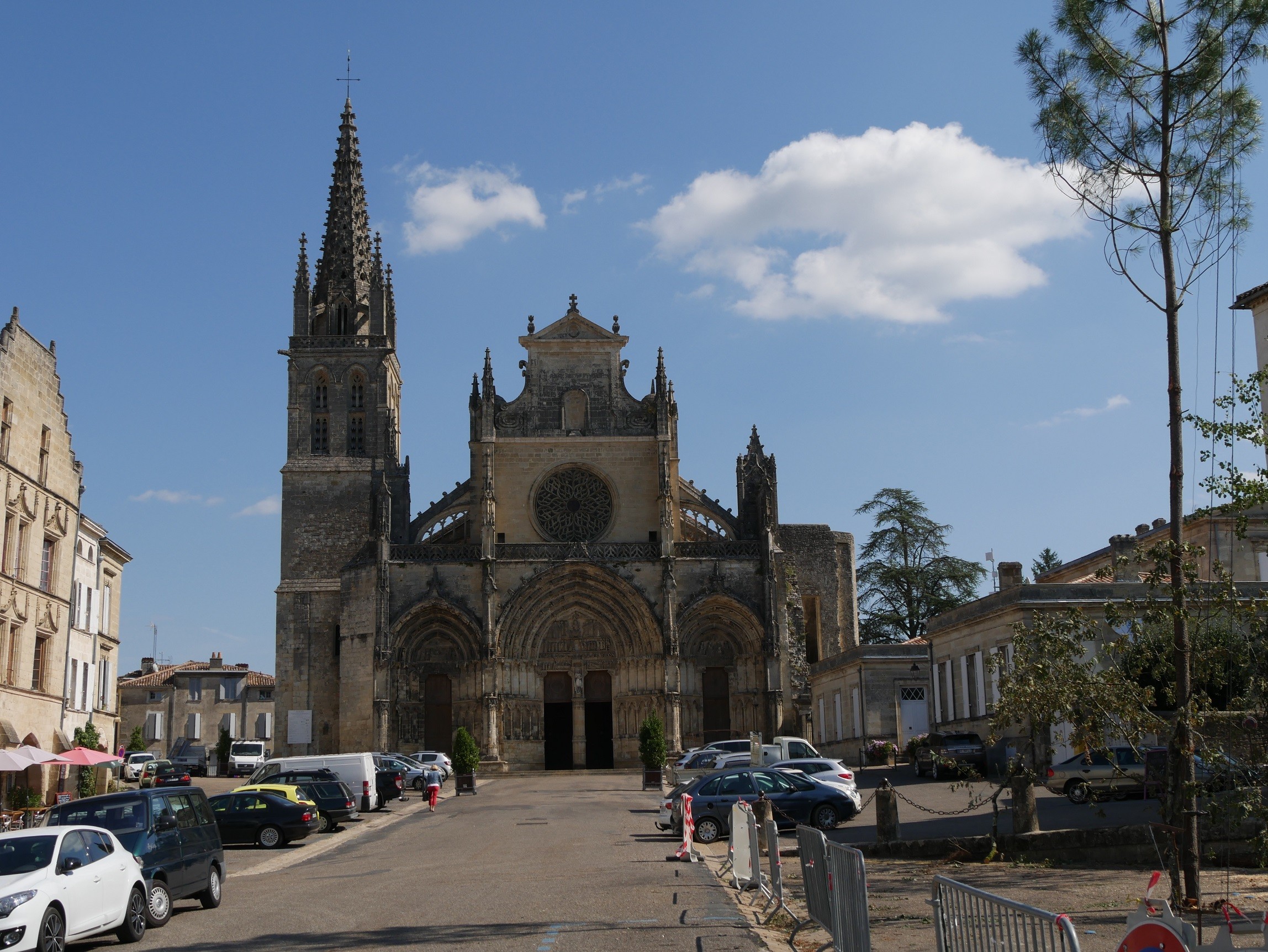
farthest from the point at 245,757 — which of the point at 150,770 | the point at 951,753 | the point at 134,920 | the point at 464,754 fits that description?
the point at 134,920

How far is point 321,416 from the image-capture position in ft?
162

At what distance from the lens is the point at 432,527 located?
46.1 metres

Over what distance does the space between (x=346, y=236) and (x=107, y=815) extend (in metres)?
42.0

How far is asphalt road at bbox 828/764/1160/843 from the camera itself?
18672 mm

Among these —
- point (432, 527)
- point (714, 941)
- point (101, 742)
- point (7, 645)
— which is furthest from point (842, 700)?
point (714, 941)

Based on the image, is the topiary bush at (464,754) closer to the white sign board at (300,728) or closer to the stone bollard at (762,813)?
the white sign board at (300,728)

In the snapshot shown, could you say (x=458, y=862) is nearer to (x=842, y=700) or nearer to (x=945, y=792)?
(x=945, y=792)

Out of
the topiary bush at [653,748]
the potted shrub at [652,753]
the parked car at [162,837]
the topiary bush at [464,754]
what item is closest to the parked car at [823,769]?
the potted shrub at [652,753]

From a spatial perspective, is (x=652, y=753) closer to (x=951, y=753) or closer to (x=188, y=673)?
(x=951, y=753)

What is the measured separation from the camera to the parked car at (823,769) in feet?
75.4

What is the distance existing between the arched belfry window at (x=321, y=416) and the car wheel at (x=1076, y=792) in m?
32.1

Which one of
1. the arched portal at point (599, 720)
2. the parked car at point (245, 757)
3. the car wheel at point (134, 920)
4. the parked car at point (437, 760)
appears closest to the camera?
the car wheel at point (134, 920)

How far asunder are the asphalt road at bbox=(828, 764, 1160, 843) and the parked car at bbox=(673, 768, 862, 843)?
390 mm

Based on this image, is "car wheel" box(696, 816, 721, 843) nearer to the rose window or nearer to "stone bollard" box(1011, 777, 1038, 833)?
"stone bollard" box(1011, 777, 1038, 833)
